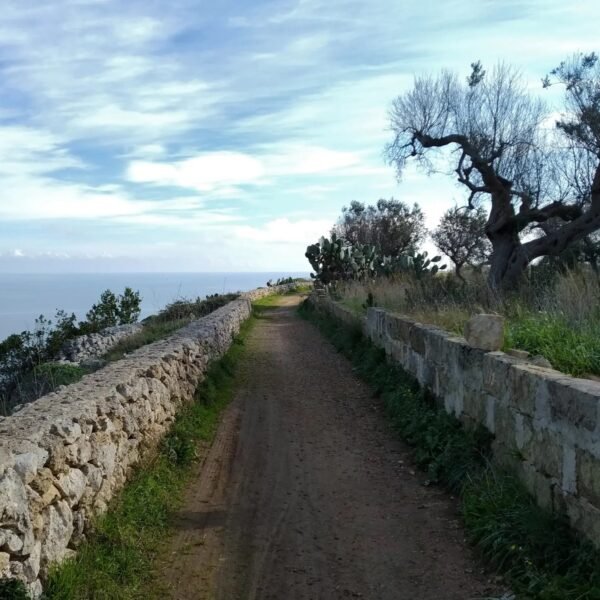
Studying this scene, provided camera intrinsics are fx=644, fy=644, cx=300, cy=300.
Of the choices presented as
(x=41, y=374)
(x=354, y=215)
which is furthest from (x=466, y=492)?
(x=354, y=215)

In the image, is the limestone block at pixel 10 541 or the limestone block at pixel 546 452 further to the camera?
the limestone block at pixel 546 452

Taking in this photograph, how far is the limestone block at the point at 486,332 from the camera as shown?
6098mm

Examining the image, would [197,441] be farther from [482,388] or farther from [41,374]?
[41,374]

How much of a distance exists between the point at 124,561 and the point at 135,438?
176 cm

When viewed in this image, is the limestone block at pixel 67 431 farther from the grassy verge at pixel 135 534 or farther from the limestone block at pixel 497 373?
the limestone block at pixel 497 373

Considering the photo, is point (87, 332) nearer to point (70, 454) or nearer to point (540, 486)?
point (70, 454)

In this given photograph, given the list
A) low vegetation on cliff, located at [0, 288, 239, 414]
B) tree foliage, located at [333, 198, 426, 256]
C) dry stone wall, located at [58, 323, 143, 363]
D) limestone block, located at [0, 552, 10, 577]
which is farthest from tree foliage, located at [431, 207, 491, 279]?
limestone block, located at [0, 552, 10, 577]

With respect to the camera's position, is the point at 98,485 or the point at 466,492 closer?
the point at 98,485

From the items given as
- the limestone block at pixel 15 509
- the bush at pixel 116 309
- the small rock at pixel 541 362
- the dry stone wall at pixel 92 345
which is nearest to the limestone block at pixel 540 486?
the small rock at pixel 541 362

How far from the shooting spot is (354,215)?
4903cm

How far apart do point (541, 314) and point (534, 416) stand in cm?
293

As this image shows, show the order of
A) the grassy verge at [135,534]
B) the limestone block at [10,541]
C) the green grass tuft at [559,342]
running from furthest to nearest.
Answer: the green grass tuft at [559,342], the grassy verge at [135,534], the limestone block at [10,541]

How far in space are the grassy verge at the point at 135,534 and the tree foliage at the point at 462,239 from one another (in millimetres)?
32373

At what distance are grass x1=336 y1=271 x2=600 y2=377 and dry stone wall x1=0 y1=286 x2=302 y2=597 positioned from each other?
3.65 meters
